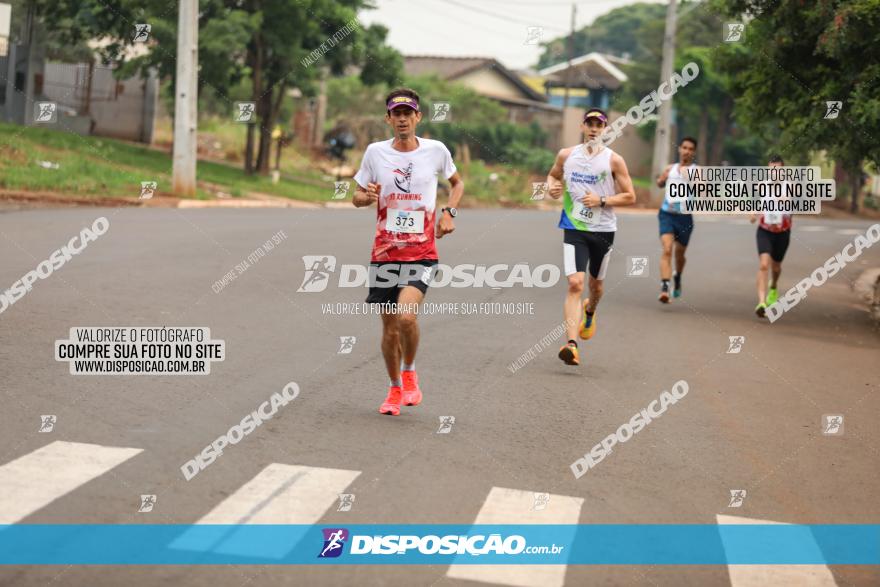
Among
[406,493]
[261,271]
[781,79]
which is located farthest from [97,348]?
[781,79]

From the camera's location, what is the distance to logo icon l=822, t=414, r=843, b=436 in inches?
362

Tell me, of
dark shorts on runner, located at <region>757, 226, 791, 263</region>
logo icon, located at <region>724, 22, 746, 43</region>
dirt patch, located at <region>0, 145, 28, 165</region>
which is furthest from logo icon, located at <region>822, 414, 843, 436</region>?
dirt patch, located at <region>0, 145, 28, 165</region>

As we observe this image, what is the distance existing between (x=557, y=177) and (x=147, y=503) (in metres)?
6.34

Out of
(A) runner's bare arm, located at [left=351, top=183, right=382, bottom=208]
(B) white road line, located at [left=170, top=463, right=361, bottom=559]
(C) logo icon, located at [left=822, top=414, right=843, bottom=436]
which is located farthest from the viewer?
(C) logo icon, located at [left=822, top=414, right=843, bottom=436]

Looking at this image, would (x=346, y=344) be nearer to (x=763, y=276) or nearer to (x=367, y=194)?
(x=367, y=194)

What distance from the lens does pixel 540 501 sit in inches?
265

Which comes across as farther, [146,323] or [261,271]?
[261,271]

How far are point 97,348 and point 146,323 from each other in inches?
63.7

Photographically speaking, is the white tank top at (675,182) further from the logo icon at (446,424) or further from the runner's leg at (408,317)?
the logo icon at (446,424)

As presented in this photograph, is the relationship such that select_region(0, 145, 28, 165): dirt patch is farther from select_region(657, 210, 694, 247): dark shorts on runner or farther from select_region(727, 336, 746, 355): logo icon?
select_region(727, 336, 746, 355): logo icon

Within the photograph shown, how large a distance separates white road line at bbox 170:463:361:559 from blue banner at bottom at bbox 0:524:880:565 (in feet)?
0.04

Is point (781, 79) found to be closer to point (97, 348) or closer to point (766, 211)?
point (766, 211)

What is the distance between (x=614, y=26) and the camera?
406 feet

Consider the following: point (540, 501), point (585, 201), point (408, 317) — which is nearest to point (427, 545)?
point (540, 501)
